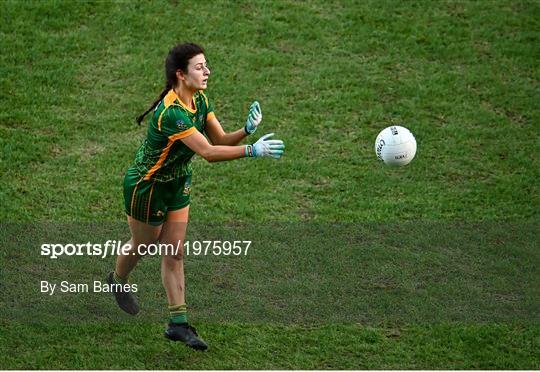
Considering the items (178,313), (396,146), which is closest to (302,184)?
(396,146)

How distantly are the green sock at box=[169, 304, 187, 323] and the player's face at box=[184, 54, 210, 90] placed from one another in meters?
1.75

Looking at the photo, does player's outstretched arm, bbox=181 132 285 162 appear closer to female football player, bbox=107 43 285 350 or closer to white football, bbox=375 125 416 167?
female football player, bbox=107 43 285 350

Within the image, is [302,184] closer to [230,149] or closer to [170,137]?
[230,149]

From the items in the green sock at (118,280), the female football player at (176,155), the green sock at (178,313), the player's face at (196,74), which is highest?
the player's face at (196,74)

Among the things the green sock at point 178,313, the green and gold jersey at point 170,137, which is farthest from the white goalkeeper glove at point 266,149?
the green sock at point 178,313

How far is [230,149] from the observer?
27.0 feet

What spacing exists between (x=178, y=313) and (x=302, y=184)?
3.05m

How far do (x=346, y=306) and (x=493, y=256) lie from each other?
1.69 metres

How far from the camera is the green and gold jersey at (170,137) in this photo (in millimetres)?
8164

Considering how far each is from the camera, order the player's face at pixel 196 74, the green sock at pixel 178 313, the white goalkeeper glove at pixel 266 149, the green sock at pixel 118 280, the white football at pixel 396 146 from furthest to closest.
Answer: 1. the white football at pixel 396 146
2. the green sock at pixel 118 280
3. the green sock at pixel 178 313
4. the player's face at pixel 196 74
5. the white goalkeeper glove at pixel 266 149

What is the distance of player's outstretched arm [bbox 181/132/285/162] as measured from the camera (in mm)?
→ 8094

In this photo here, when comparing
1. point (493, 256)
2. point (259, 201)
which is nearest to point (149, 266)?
point (259, 201)

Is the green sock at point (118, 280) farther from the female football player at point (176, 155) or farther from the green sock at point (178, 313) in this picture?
the green sock at point (178, 313)

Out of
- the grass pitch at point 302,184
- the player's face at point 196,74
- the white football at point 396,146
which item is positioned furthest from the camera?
the white football at point 396,146
